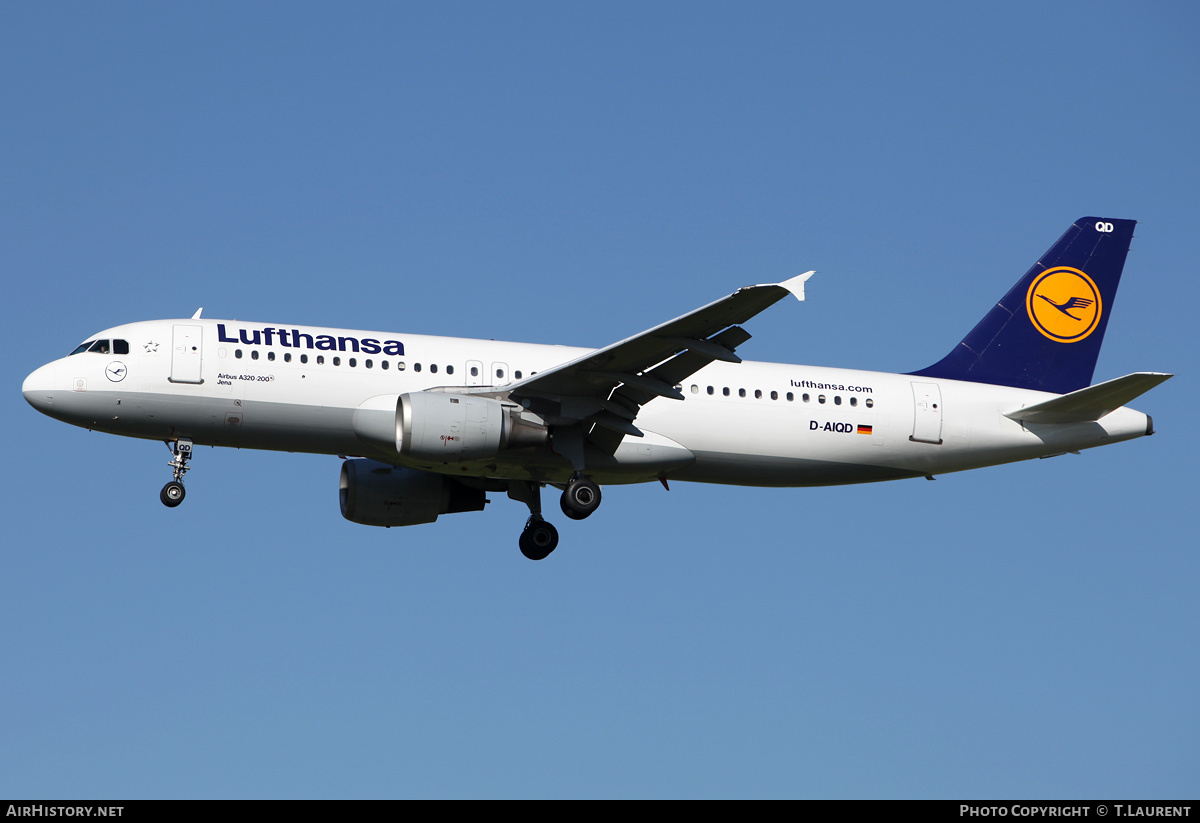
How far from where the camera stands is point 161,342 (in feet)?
94.7

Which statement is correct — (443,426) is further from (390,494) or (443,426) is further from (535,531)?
(535,531)

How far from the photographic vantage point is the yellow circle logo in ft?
113

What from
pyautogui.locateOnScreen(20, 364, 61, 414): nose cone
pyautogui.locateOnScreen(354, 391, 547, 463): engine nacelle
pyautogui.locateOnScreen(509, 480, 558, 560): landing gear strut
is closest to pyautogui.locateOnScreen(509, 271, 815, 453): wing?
pyautogui.locateOnScreen(354, 391, 547, 463): engine nacelle

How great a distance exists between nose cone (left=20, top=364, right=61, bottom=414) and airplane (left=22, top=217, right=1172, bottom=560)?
0.15 ft

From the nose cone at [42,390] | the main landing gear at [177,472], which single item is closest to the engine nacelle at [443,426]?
the main landing gear at [177,472]

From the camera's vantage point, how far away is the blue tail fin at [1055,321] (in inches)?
1330

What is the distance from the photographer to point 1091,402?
30.9m

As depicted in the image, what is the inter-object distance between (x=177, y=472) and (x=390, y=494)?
512 centimetres

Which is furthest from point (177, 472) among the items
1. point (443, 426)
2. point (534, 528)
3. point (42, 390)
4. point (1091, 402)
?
point (1091, 402)

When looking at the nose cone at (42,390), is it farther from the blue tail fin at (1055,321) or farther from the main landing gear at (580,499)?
the blue tail fin at (1055,321)
